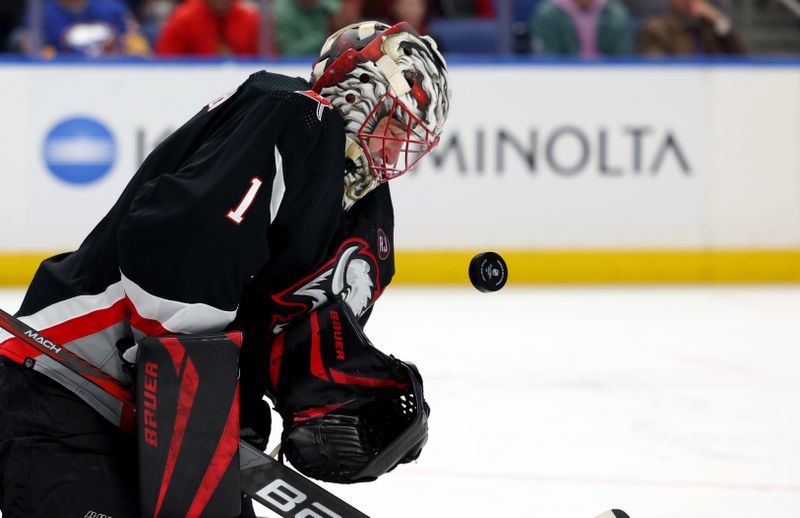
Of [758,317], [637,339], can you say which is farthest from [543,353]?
[758,317]

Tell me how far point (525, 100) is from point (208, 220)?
4400 mm

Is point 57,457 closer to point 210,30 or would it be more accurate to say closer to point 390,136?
point 390,136

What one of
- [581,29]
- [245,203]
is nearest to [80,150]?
[581,29]

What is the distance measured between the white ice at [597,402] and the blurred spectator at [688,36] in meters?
1.19

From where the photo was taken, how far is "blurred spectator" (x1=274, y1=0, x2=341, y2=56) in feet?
18.1

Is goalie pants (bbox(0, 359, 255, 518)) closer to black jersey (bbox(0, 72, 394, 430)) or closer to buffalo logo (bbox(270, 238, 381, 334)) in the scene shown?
black jersey (bbox(0, 72, 394, 430))

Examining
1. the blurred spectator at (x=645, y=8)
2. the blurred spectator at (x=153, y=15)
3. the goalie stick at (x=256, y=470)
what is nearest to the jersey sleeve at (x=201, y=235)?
the goalie stick at (x=256, y=470)

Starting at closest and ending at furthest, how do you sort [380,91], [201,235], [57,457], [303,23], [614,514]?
[201,235]
[57,457]
[380,91]
[614,514]
[303,23]

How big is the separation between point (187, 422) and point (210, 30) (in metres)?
4.43

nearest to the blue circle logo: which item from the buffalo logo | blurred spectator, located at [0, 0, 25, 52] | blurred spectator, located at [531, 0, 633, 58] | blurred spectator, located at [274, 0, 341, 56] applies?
blurred spectator, located at [0, 0, 25, 52]

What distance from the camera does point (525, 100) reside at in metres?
5.67

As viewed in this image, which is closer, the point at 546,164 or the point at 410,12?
the point at 410,12

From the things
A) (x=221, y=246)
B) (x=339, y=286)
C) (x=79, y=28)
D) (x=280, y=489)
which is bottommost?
(x=280, y=489)

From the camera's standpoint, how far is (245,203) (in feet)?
4.69
